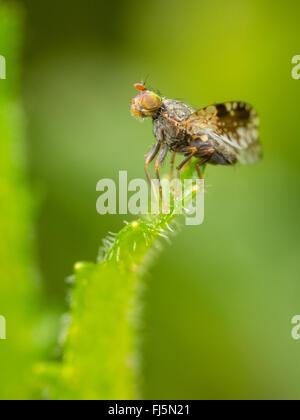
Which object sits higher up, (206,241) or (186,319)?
(206,241)

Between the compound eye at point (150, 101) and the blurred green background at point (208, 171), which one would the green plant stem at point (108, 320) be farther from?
the compound eye at point (150, 101)

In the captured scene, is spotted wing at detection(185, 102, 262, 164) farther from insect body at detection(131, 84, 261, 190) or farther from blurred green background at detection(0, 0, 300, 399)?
blurred green background at detection(0, 0, 300, 399)

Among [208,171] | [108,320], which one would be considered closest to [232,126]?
[208,171]

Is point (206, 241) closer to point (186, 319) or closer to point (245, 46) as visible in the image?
point (186, 319)

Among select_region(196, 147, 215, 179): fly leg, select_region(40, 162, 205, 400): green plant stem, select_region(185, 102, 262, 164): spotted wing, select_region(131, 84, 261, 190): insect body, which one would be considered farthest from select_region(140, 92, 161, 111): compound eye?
select_region(40, 162, 205, 400): green plant stem

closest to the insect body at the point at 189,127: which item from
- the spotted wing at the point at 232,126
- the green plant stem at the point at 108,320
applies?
the spotted wing at the point at 232,126
